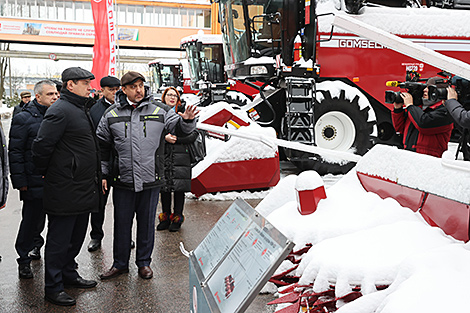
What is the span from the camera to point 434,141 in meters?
4.29

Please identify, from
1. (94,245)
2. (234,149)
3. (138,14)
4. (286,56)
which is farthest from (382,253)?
(138,14)

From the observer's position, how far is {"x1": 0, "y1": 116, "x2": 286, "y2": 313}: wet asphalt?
3.62 metres

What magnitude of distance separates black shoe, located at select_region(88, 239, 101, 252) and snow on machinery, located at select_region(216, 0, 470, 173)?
3960 mm

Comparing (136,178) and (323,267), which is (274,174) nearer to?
(136,178)

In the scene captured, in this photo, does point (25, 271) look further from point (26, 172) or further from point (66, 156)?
point (66, 156)

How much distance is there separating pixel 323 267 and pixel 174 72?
23.3 metres

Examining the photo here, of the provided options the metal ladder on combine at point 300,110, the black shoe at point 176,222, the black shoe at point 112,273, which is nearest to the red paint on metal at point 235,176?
the metal ladder on combine at point 300,110

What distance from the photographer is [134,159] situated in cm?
402

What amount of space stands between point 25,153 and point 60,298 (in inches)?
55.4

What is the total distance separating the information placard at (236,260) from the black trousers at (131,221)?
1823 millimetres

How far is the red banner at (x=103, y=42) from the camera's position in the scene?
11.4 metres

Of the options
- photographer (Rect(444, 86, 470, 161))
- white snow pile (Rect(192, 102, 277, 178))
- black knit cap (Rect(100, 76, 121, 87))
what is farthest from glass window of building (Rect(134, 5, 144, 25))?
photographer (Rect(444, 86, 470, 161))

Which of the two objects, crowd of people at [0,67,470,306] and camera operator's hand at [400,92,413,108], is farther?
camera operator's hand at [400,92,413,108]

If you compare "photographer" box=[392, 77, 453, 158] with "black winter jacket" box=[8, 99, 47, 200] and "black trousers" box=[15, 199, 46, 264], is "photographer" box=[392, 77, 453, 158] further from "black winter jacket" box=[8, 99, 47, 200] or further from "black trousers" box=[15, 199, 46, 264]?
"black trousers" box=[15, 199, 46, 264]
